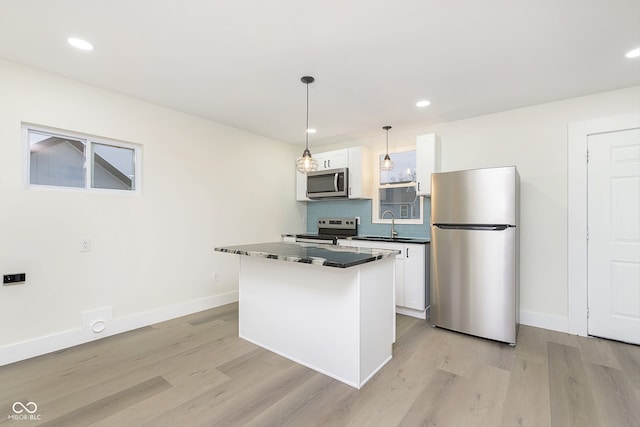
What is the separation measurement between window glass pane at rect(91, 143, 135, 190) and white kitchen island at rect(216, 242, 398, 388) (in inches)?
64.0

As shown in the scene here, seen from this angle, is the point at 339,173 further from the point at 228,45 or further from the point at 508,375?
the point at 508,375

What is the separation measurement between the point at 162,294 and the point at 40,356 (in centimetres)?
111

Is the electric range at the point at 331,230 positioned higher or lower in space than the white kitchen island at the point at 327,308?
higher

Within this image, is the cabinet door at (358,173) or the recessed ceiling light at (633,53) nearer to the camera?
the recessed ceiling light at (633,53)

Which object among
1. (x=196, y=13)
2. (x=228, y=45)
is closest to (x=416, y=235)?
(x=228, y=45)

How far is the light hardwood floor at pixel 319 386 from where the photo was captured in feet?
5.94

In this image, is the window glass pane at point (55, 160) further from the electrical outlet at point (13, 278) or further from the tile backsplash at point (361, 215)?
the tile backsplash at point (361, 215)

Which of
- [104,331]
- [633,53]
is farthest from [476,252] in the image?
[104,331]

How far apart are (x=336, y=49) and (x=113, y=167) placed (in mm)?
2642

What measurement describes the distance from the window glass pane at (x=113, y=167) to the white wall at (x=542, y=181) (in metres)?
4.20

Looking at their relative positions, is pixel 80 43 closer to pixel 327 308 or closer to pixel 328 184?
pixel 327 308

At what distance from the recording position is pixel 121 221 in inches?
124

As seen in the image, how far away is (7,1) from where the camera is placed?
1791mm

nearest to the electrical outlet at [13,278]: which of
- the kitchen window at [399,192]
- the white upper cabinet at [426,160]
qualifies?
the kitchen window at [399,192]
